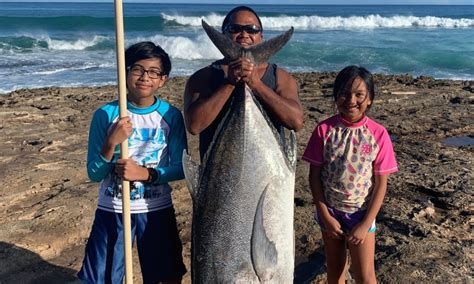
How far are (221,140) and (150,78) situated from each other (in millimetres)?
626

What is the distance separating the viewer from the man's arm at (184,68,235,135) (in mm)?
2160

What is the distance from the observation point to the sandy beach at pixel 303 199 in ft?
12.5

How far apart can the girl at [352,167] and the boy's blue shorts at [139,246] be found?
2.81ft

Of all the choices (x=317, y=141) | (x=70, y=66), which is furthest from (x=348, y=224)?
(x=70, y=66)

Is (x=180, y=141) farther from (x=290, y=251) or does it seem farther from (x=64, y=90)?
(x=64, y=90)

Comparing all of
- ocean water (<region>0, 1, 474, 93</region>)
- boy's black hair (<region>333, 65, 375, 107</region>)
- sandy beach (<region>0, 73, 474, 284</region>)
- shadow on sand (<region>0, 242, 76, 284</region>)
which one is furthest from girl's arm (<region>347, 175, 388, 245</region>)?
ocean water (<region>0, 1, 474, 93</region>)

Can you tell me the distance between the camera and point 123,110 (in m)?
2.22

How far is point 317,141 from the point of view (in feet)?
8.84

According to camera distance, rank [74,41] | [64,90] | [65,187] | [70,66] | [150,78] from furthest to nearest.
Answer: [74,41], [70,66], [64,90], [65,187], [150,78]

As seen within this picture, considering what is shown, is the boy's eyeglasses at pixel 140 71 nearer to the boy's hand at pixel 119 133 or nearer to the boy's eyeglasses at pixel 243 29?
the boy's hand at pixel 119 133

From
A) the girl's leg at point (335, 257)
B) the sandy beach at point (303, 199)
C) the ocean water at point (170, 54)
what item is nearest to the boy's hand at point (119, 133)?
the girl's leg at point (335, 257)

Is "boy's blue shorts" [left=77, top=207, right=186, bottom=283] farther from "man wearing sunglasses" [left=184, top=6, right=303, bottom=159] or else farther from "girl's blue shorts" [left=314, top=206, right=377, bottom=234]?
"girl's blue shorts" [left=314, top=206, right=377, bottom=234]

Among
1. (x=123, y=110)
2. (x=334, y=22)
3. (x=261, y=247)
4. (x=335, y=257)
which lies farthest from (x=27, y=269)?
(x=334, y=22)

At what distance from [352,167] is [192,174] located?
968mm
